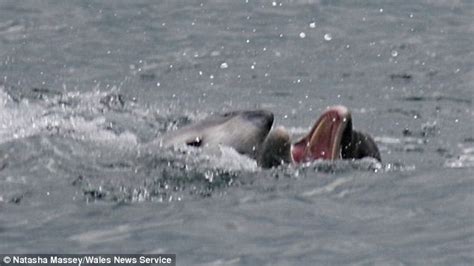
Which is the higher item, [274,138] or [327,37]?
[274,138]

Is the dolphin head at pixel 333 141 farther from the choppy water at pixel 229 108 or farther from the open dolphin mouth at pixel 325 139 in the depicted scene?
the choppy water at pixel 229 108

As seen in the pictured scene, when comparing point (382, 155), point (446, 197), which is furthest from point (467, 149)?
point (446, 197)

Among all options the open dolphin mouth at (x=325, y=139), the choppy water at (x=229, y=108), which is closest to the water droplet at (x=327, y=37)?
the choppy water at (x=229, y=108)

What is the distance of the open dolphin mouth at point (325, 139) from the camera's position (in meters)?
11.7

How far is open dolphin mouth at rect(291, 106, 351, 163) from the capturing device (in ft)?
38.4

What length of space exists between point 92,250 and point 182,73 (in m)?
7.11

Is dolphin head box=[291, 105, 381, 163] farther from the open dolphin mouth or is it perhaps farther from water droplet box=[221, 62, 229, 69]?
water droplet box=[221, 62, 229, 69]

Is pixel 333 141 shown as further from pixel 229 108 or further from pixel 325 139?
pixel 229 108

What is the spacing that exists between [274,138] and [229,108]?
4268 mm

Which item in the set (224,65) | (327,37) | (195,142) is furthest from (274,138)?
(327,37)

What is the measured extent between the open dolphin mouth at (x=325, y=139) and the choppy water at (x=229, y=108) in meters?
0.12

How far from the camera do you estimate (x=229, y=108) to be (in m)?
15.9

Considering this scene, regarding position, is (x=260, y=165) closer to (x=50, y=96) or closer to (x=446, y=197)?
(x=446, y=197)

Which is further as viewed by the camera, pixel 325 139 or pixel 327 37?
pixel 327 37
